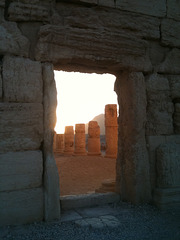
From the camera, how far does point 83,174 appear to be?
8.66m

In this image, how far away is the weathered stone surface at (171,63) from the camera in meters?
4.58

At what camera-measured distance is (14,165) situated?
132 inches

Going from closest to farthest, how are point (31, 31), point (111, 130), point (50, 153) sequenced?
point (50, 153)
point (31, 31)
point (111, 130)

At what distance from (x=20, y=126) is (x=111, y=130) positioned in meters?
8.73

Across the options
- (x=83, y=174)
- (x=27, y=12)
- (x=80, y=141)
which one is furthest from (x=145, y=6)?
(x=80, y=141)

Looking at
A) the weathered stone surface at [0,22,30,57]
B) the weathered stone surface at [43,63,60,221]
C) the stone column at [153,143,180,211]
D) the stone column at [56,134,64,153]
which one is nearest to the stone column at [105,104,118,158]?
the stone column at [56,134,64,153]

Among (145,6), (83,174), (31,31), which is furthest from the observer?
(83,174)

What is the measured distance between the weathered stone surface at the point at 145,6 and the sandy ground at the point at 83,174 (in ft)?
15.3

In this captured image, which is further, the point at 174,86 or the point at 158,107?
the point at 174,86

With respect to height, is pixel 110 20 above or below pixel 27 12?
above

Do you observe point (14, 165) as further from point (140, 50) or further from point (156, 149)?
point (140, 50)

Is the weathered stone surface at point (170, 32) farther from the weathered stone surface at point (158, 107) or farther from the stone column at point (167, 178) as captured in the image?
the stone column at point (167, 178)

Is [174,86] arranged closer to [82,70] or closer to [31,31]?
[82,70]

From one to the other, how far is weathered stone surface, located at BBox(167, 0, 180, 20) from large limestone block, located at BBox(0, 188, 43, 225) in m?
4.26
